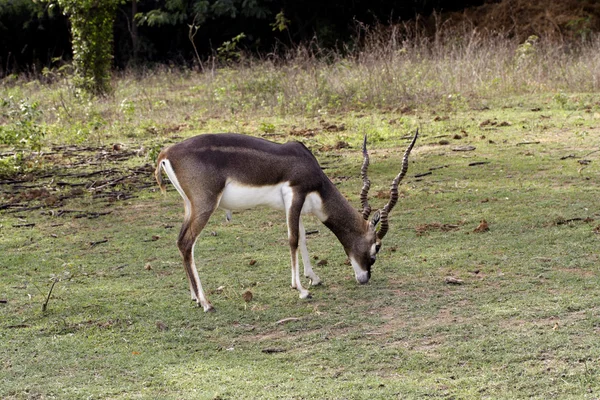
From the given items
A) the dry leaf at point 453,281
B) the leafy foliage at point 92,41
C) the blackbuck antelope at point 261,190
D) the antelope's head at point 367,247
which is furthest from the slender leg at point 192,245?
the leafy foliage at point 92,41

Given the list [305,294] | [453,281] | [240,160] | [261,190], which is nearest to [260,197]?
[261,190]

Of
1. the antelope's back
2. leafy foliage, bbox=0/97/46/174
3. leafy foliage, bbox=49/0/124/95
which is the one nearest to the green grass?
the antelope's back

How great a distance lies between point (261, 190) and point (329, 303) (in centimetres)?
93

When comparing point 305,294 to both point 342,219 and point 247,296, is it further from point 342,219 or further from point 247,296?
point 342,219

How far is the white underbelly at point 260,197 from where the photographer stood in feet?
19.1

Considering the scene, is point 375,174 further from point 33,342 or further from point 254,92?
point 254,92

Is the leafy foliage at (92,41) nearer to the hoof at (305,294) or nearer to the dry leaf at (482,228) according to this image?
the dry leaf at (482,228)

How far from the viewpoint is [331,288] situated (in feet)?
20.0

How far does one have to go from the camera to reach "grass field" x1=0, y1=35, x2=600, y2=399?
174 inches

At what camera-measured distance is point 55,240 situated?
7.73 m

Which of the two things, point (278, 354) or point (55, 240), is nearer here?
point (278, 354)

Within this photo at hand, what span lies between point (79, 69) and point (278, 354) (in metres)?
14.5

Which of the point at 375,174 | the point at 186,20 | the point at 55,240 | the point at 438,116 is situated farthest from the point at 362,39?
the point at 55,240

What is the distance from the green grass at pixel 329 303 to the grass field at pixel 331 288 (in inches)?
0.7
